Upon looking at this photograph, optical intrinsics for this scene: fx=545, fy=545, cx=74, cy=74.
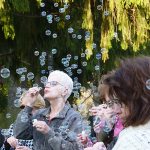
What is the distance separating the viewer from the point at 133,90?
2135 millimetres

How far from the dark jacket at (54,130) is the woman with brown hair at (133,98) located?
1389 mm

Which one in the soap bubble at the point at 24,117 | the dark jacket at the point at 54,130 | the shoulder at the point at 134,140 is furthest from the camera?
the soap bubble at the point at 24,117

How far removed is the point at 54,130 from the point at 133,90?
1.69 meters

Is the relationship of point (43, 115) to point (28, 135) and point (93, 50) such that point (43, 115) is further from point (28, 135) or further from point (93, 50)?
point (93, 50)

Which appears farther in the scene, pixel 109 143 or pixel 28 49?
pixel 28 49

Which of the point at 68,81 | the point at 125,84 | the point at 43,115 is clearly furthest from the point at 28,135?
the point at 125,84

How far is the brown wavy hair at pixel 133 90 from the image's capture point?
6.98ft

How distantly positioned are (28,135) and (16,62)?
12.6ft

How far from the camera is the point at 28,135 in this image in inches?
156

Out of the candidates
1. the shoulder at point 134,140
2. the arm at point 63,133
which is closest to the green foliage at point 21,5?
the arm at point 63,133

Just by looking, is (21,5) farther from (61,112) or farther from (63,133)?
(63,133)

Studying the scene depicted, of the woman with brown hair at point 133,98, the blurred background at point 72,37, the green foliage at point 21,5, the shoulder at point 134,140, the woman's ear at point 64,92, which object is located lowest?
the blurred background at point 72,37

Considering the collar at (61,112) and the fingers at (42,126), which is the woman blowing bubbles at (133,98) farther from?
the collar at (61,112)

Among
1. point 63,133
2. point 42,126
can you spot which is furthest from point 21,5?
point 42,126
